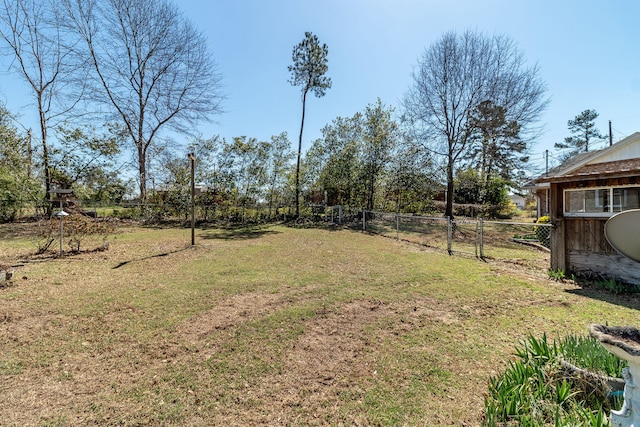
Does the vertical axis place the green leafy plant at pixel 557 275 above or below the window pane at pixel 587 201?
below

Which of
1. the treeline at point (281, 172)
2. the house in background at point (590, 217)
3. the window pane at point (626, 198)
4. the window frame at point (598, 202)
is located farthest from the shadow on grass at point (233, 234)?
the window pane at point (626, 198)

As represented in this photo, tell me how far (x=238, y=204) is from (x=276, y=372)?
15.6m

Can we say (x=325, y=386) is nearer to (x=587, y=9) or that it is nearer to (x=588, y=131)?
(x=587, y=9)

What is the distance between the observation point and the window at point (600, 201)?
17.5ft

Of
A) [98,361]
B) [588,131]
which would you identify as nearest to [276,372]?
[98,361]

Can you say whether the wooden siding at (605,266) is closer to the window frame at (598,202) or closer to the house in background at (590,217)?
the house in background at (590,217)

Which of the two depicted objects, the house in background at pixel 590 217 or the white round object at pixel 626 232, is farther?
the house in background at pixel 590 217

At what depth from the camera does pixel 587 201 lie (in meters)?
5.90

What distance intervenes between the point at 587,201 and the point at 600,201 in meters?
0.25

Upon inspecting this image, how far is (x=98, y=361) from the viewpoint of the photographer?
2.76 metres

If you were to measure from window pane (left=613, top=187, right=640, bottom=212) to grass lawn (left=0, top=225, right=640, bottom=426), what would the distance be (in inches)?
76.6

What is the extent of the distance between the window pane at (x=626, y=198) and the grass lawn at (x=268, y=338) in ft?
6.39

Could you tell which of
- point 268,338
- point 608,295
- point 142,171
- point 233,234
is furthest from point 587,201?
point 142,171

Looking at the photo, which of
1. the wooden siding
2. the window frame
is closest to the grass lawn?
the wooden siding
